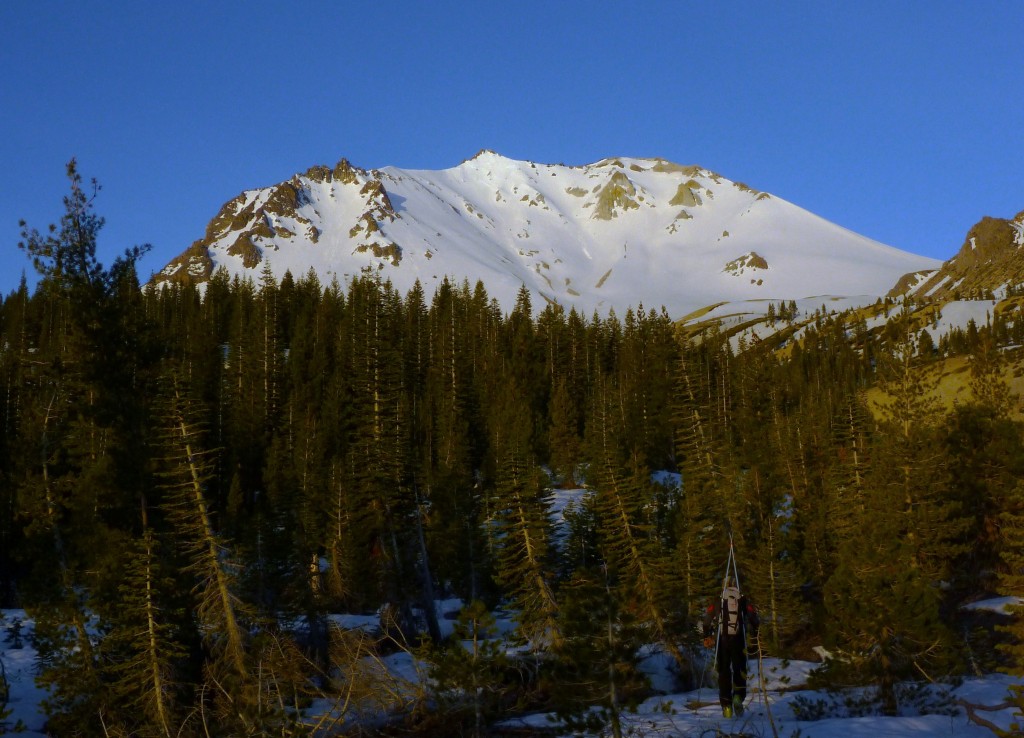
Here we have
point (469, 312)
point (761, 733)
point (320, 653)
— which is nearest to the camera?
point (761, 733)

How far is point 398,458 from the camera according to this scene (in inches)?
1278

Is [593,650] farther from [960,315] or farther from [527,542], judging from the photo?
[960,315]

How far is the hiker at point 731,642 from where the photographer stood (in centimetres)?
1218

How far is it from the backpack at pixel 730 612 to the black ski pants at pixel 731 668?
4.9 inches

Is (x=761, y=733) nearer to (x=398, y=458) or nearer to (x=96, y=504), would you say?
(x=96, y=504)

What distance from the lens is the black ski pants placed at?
1217cm

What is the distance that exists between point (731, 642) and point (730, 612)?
0.52 meters

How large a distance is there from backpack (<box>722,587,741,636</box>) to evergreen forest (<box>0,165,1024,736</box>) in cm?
179

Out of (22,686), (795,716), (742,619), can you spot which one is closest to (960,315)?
(795,716)

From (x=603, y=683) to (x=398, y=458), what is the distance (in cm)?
2276

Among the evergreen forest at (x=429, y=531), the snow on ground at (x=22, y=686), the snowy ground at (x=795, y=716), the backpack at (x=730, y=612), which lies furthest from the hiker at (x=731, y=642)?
the snow on ground at (x=22, y=686)

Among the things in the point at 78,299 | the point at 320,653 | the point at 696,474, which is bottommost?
the point at 320,653

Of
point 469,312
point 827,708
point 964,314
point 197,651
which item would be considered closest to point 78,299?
point 197,651

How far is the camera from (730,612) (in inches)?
495
